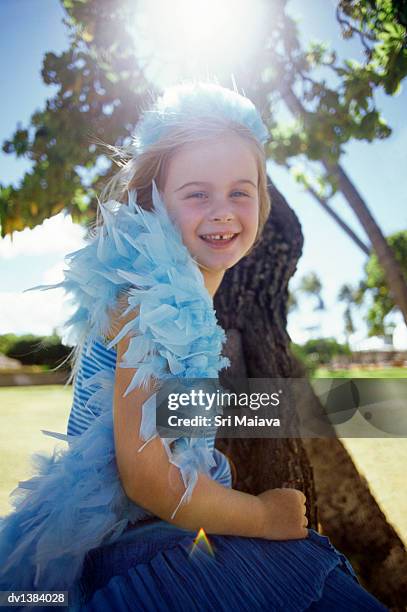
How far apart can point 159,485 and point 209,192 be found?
855 millimetres

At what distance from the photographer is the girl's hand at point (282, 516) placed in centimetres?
118

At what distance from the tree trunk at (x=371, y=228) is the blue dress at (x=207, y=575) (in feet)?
11.5

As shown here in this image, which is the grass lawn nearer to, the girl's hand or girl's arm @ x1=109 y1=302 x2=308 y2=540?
girl's arm @ x1=109 y1=302 x2=308 y2=540

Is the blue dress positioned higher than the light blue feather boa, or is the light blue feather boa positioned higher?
the light blue feather boa

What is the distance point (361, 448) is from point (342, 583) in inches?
112

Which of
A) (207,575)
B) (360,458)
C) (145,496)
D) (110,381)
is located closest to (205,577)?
(207,575)

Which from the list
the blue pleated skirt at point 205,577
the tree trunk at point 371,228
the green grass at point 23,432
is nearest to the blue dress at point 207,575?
the blue pleated skirt at point 205,577

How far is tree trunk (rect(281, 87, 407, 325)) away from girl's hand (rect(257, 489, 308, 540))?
341cm

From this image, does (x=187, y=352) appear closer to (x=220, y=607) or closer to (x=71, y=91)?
(x=220, y=607)

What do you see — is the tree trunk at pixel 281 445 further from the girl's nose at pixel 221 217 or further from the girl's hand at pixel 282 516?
the girl's nose at pixel 221 217

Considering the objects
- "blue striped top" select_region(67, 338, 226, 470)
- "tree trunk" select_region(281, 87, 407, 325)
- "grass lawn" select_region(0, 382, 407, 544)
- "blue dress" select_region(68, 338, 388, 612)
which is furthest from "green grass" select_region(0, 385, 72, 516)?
"tree trunk" select_region(281, 87, 407, 325)

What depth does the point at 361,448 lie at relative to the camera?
12.4 ft

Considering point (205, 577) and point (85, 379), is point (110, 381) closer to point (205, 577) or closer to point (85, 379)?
point (85, 379)

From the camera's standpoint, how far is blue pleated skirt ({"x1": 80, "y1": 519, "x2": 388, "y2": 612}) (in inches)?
39.4
